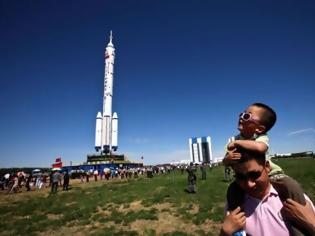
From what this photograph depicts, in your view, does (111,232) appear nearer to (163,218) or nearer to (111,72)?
(163,218)

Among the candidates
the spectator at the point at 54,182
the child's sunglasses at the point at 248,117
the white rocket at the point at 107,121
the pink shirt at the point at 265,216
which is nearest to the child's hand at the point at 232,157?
the pink shirt at the point at 265,216

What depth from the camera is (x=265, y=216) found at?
2.22 m

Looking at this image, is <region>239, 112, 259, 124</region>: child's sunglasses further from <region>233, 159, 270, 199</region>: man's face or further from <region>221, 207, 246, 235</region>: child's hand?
<region>221, 207, 246, 235</region>: child's hand

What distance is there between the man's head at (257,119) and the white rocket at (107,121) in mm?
77548

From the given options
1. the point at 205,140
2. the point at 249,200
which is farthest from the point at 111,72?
the point at 205,140

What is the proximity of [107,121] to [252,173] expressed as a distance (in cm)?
7830

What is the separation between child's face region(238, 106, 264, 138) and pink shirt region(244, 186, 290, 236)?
1.95 ft

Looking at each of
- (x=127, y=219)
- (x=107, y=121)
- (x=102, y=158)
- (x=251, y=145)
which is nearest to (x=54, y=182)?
(x=127, y=219)

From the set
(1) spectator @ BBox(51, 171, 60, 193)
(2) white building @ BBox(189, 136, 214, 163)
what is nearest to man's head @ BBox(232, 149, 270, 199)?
(1) spectator @ BBox(51, 171, 60, 193)

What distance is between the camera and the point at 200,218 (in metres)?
12.9

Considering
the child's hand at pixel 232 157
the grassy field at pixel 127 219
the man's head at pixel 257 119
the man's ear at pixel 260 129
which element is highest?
the man's head at pixel 257 119

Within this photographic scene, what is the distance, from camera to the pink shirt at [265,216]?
218 cm

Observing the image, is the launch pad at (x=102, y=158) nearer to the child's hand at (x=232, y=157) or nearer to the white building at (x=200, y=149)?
the child's hand at (x=232, y=157)

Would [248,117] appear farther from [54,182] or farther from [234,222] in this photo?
[54,182]
